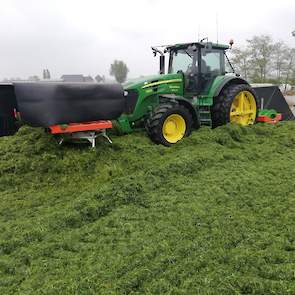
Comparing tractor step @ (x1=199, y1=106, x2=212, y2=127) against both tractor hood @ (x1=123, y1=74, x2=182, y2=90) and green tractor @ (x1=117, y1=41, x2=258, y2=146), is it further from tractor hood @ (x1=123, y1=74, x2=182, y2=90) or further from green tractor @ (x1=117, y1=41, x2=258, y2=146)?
tractor hood @ (x1=123, y1=74, x2=182, y2=90)

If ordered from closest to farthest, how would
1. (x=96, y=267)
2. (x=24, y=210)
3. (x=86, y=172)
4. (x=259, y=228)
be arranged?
(x=96, y=267), (x=259, y=228), (x=24, y=210), (x=86, y=172)

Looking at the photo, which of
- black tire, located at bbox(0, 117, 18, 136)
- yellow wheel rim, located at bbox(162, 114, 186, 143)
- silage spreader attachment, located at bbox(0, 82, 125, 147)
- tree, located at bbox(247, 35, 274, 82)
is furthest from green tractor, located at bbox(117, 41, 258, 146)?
tree, located at bbox(247, 35, 274, 82)

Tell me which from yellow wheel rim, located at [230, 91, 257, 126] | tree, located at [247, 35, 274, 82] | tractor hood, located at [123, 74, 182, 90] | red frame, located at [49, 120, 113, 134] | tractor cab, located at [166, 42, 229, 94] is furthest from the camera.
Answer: tree, located at [247, 35, 274, 82]

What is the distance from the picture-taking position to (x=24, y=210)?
456cm

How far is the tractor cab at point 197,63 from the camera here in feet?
26.1

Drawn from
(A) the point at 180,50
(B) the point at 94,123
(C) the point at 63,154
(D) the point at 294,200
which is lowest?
(D) the point at 294,200

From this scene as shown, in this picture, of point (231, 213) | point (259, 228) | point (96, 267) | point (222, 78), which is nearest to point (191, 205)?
point (231, 213)

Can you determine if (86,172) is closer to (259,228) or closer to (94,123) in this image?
(94,123)

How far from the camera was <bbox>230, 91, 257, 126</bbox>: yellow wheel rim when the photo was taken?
27.3ft

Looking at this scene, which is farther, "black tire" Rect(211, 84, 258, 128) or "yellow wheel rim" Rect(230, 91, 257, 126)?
"yellow wheel rim" Rect(230, 91, 257, 126)

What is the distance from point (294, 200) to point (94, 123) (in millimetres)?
3022

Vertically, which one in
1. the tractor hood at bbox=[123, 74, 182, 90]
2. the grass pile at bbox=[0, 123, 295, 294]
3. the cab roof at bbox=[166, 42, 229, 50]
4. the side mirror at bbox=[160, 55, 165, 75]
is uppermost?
the cab roof at bbox=[166, 42, 229, 50]

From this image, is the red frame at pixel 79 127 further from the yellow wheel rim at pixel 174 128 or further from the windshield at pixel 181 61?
the windshield at pixel 181 61

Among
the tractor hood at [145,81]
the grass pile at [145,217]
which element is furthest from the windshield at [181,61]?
the grass pile at [145,217]
